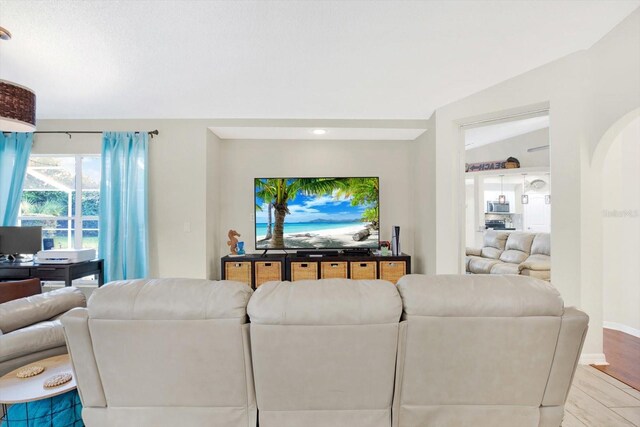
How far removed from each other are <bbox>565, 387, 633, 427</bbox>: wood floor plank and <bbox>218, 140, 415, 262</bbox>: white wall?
264 centimetres

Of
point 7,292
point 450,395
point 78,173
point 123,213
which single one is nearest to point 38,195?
point 78,173

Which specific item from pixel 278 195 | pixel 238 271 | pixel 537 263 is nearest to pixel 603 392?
pixel 537 263

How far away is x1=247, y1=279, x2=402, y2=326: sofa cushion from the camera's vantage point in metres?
1.18

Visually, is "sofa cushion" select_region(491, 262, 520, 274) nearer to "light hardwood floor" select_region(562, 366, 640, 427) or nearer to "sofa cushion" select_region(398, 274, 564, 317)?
"light hardwood floor" select_region(562, 366, 640, 427)

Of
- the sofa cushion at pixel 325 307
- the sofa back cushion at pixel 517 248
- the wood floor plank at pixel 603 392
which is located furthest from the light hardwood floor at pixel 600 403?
the sofa cushion at pixel 325 307

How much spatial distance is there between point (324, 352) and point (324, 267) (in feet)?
9.38

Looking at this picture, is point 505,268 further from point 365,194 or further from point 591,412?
point 365,194

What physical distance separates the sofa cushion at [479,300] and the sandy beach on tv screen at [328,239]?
10.3ft

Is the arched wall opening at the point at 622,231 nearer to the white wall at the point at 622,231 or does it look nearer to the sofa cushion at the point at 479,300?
the white wall at the point at 622,231

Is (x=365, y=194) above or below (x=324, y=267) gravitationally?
above

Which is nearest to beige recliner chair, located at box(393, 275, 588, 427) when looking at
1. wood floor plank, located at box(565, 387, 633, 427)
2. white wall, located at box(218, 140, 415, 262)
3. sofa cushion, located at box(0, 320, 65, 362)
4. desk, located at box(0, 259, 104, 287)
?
wood floor plank, located at box(565, 387, 633, 427)

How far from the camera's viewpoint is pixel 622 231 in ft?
10.8

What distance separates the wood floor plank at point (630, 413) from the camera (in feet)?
6.09

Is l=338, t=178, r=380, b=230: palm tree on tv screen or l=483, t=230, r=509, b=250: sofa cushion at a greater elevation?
l=338, t=178, r=380, b=230: palm tree on tv screen
